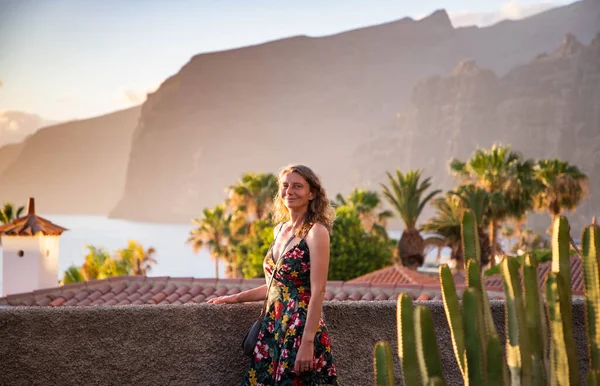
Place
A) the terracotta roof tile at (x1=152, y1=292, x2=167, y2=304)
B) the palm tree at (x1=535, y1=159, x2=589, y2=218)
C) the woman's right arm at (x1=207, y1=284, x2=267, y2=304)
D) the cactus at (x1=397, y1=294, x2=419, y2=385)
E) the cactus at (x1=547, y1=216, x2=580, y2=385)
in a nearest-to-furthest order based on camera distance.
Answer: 1. the cactus at (x1=397, y1=294, x2=419, y2=385)
2. the cactus at (x1=547, y1=216, x2=580, y2=385)
3. the woman's right arm at (x1=207, y1=284, x2=267, y2=304)
4. the terracotta roof tile at (x1=152, y1=292, x2=167, y2=304)
5. the palm tree at (x1=535, y1=159, x2=589, y2=218)

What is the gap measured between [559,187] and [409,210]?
33.0 feet

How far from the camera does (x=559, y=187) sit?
154 feet

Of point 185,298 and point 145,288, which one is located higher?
point 145,288

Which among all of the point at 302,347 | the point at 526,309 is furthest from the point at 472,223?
the point at 302,347

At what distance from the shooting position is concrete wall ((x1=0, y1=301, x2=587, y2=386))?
440 centimetres

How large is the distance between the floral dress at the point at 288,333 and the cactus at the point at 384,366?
43.5 inches

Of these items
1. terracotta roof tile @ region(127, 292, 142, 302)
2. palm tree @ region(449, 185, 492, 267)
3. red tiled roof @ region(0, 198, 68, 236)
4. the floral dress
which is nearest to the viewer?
the floral dress

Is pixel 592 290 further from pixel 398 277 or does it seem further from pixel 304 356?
pixel 398 277

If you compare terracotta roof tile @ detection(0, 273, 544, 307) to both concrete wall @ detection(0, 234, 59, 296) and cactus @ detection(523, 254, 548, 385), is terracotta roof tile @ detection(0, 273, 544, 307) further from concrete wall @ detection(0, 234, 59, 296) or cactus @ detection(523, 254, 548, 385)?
concrete wall @ detection(0, 234, 59, 296)

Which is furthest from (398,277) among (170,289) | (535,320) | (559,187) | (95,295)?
(535,320)

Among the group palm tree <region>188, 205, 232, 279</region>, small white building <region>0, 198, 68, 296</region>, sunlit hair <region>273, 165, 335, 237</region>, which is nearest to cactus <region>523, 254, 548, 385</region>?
sunlit hair <region>273, 165, 335, 237</region>

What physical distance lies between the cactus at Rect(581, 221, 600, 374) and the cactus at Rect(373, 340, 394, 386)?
2.66 feet

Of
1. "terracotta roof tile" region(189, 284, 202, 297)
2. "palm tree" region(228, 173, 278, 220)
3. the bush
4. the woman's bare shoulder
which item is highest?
"palm tree" region(228, 173, 278, 220)

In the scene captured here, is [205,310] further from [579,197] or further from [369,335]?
[579,197]
